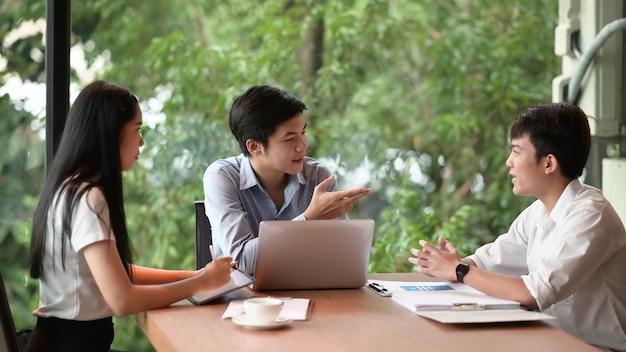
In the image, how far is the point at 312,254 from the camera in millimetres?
2156

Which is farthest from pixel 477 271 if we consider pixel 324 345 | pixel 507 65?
pixel 507 65

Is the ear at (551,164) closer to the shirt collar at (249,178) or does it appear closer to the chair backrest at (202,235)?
the shirt collar at (249,178)

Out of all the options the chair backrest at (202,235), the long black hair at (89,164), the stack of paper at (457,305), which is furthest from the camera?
the chair backrest at (202,235)

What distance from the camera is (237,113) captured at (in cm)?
261

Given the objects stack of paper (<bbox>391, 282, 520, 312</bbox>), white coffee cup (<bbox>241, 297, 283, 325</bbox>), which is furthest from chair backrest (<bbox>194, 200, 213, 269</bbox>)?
white coffee cup (<bbox>241, 297, 283, 325</bbox>)

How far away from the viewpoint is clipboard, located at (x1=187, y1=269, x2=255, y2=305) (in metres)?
2.01

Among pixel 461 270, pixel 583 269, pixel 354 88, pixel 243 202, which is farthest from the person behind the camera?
pixel 354 88

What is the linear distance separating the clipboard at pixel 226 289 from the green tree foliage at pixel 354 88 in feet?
6.95

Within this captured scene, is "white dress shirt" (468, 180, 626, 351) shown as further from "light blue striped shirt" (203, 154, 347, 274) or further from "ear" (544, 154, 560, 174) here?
"light blue striped shirt" (203, 154, 347, 274)

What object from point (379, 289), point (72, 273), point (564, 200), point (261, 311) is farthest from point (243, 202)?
point (564, 200)

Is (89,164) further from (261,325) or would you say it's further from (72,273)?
(261,325)

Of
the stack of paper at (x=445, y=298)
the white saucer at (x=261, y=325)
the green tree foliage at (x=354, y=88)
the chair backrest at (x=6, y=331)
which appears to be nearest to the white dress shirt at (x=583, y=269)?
the stack of paper at (x=445, y=298)

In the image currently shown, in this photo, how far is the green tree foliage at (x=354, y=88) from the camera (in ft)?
14.9

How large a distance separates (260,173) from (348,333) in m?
0.94
